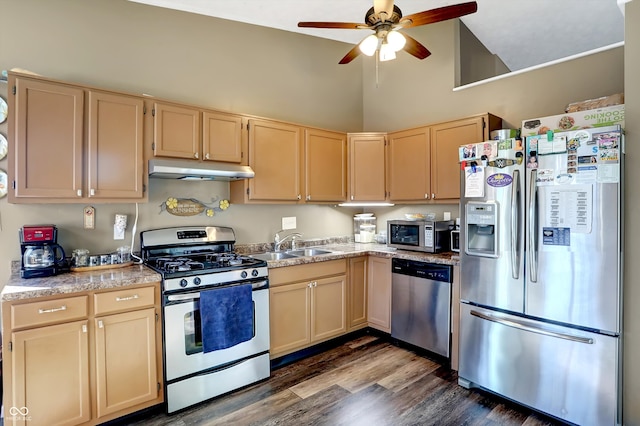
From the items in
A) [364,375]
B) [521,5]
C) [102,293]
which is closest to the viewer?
[102,293]

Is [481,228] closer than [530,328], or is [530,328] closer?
[530,328]

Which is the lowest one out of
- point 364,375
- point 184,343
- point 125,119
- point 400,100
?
point 364,375

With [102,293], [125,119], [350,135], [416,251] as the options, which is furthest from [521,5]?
[102,293]

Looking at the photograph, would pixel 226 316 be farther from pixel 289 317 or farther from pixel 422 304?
pixel 422 304

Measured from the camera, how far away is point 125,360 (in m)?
2.13

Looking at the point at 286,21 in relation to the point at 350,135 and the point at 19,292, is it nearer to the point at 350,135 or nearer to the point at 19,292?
the point at 350,135

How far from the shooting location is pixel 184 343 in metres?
2.31

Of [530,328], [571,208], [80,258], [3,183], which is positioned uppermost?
[3,183]

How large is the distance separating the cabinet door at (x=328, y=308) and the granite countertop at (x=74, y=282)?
4.75 ft

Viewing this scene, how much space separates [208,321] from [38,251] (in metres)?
1.20

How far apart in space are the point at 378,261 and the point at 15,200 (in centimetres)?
295

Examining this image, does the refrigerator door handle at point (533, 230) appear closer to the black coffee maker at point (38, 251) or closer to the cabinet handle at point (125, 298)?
the cabinet handle at point (125, 298)

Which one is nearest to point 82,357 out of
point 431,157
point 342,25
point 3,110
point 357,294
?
point 3,110

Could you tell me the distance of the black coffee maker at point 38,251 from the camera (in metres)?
2.16
